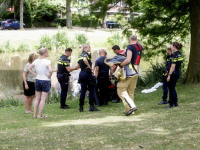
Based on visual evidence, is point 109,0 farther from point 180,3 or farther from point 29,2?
point 29,2

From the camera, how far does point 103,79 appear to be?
29.1 feet

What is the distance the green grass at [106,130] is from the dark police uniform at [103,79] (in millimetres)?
859

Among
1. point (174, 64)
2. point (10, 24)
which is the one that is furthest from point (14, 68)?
point (10, 24)

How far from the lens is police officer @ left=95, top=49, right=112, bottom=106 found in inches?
346

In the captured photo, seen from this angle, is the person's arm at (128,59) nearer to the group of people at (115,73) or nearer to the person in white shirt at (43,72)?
the group of people at (115,73)

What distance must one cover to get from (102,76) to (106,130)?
341 cm

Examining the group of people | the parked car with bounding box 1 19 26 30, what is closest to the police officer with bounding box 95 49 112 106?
the group of people

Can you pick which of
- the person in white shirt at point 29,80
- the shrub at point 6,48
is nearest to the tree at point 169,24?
the person in white shirt at point 29,80

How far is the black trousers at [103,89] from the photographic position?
29.2 ft

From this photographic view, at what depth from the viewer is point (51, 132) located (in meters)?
5.64

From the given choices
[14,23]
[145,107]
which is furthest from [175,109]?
[14,23]

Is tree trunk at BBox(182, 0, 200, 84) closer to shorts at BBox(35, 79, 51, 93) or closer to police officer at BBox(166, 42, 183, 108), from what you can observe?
police officer at BBox(166, 42, 183, 108)

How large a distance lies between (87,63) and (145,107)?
6.53ft

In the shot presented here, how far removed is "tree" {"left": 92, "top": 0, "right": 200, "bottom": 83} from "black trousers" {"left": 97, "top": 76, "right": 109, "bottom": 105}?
403cm
